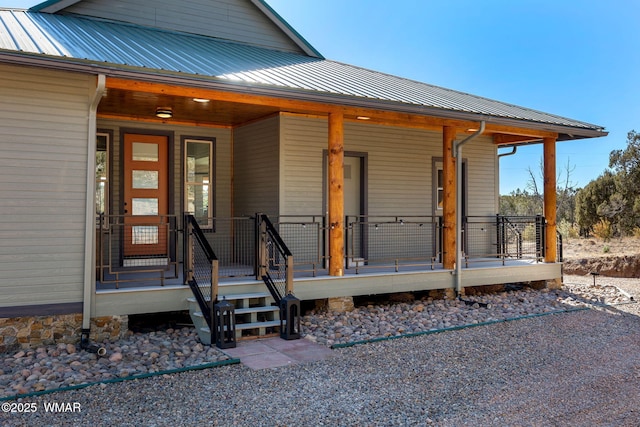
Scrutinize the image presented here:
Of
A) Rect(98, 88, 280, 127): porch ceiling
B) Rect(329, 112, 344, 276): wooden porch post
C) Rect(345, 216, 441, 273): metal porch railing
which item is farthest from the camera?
Rect(345, 216, 441, 273): metal porch railing

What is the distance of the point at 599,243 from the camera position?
2123 centimetres

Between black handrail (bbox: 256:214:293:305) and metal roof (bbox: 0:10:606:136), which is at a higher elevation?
metal roof (bbox: 0:10:606:136)

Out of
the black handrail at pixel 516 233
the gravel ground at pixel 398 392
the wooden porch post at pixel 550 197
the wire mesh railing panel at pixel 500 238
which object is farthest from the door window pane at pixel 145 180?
the wooden porch post at pixel 550 197

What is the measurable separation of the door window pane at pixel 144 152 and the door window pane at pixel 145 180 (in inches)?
8.7

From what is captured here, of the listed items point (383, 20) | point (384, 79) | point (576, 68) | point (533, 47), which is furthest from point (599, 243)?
point (576, 68)

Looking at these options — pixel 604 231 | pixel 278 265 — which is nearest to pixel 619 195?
pixel 604 231

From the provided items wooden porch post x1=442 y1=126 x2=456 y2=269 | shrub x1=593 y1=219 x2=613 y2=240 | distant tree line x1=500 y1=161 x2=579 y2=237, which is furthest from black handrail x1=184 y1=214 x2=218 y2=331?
distant tree line x1=500 y1=161 x2=579 y2=237

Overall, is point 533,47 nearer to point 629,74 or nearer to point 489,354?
point 629,74

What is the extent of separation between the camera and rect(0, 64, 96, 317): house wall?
6160 mm

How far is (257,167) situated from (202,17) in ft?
10.3

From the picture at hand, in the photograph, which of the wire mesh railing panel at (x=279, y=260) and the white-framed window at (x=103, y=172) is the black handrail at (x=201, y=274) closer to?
the wire mesh railing panel at (x=279, y=260)

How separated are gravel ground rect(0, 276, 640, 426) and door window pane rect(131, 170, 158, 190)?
4736 mm

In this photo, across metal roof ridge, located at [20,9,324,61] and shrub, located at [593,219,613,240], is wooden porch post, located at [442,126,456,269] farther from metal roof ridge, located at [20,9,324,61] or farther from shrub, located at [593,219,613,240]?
shrub, located at [593,219,613,240]

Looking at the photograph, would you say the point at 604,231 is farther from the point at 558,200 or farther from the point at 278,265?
the point at 278,265
